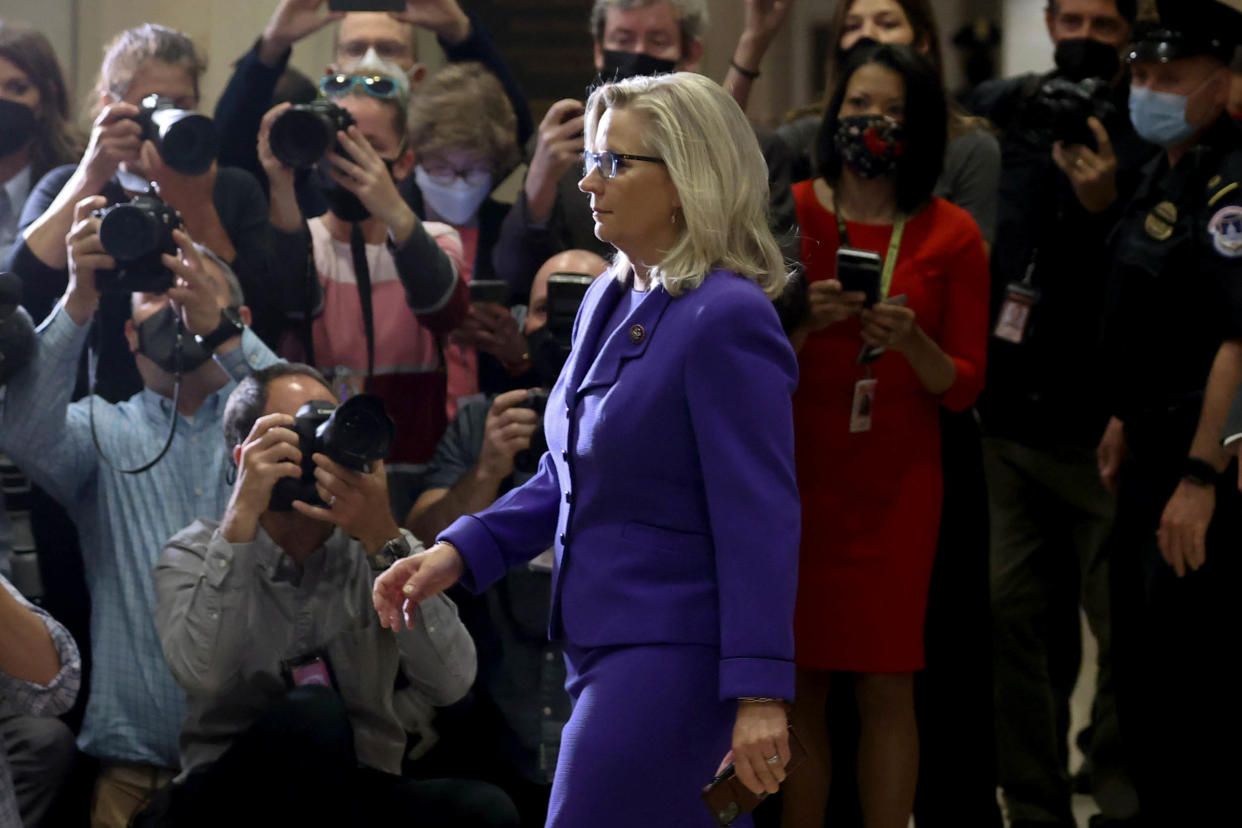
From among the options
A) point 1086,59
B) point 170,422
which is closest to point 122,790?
point 170,422

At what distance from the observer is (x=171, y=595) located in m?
2.83

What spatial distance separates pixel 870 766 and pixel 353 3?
6.00 ft

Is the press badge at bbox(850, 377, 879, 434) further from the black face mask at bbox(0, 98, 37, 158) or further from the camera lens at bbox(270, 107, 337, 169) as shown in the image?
the black face mask at bbox(0, 98, 37, 158)

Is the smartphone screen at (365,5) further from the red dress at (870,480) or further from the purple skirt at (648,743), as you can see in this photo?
the purple skirt at (648,743)

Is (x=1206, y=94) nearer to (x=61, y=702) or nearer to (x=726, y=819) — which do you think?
(x=726, y=819)

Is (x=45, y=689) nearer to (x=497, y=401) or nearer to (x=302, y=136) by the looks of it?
(x=497, y=401)

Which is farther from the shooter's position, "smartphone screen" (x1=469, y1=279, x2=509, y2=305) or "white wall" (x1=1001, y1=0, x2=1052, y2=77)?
"white wall" (x1=1001, y1=0, x2=1052, y2=77)

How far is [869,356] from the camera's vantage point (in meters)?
3.08

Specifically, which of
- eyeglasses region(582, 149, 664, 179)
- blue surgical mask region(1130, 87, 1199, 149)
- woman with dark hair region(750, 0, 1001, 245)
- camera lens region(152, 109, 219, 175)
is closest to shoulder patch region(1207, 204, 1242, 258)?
blue surgical mask region(1130, 87, 1199, 149)

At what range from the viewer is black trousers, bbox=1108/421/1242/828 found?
3.25m

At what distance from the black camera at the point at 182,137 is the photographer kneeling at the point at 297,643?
1.55 ft

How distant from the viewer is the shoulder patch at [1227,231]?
126 inches

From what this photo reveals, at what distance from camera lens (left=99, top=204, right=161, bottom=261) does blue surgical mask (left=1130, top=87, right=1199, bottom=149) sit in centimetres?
193

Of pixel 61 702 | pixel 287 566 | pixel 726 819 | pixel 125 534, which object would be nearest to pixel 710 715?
pixel 726 819
